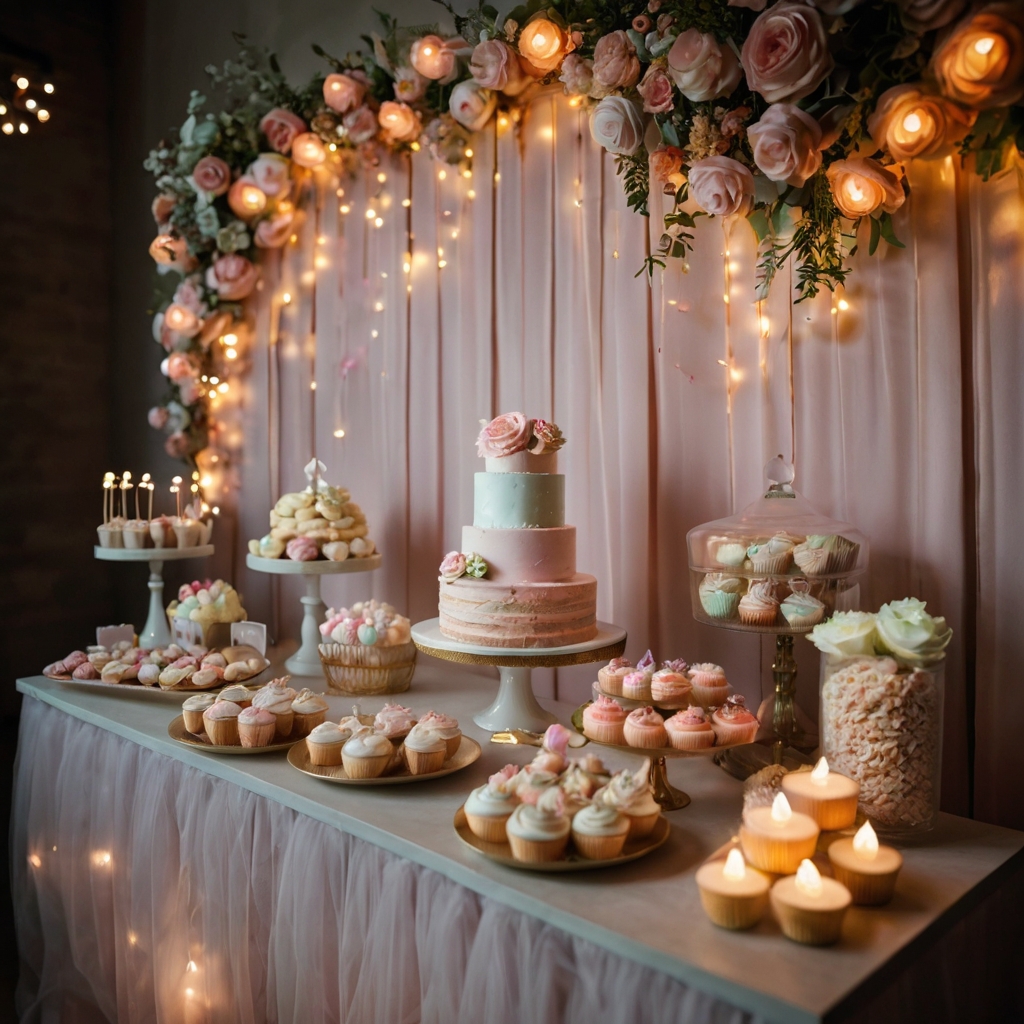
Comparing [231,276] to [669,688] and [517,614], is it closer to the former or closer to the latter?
[517,614]

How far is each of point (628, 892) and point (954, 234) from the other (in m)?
1.59

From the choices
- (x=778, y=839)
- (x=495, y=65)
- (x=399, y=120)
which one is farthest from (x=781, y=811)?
(x=399, y=120)

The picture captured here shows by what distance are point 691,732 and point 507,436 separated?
0.98 metres

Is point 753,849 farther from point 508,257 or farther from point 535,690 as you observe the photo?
point 508,257

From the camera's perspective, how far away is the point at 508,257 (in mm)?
2951

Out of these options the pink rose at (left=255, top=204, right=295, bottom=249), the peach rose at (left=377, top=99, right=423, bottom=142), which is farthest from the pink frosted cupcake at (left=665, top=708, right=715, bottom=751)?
the pink rose at (left=255, top=204, right=295, bottom=249)

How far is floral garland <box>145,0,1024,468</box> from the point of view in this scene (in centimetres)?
180

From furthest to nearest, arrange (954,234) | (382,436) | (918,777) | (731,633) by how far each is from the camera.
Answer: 1. (382,436)
2. (731,633)
3. (954,234)
4. (918,777)

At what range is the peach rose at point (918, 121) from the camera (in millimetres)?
1792

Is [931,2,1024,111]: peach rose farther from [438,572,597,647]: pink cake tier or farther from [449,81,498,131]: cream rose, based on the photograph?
[449,81,498,131]: cream rose

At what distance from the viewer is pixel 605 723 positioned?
5.80 ft

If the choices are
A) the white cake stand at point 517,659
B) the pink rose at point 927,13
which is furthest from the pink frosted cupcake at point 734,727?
the pink rose at point 927,13

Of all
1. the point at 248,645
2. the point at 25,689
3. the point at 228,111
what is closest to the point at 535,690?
the point at 248,645

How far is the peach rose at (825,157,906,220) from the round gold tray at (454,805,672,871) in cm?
141
